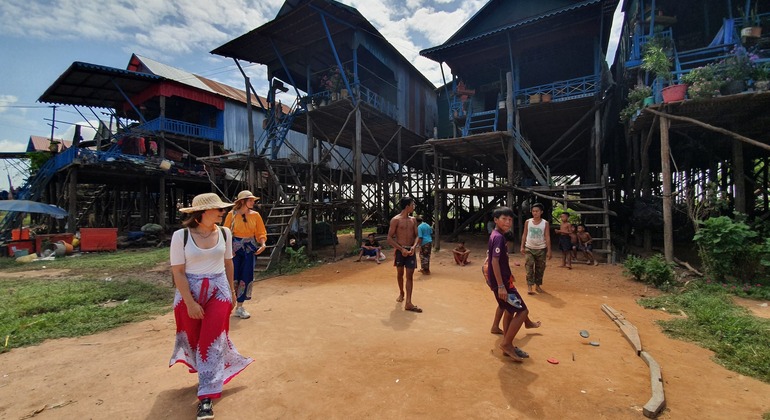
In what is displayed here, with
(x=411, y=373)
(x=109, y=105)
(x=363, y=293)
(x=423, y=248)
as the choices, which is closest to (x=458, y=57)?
(x=423, y=248)

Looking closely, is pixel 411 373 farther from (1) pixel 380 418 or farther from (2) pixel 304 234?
(2) pixel 304 234

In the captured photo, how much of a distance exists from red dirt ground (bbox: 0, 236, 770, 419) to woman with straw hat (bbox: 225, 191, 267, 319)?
46cm

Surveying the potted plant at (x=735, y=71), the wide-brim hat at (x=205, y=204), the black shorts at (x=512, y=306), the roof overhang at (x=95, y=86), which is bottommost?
the black shorts at (x=512, y=306)

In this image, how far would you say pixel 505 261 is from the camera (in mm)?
3605

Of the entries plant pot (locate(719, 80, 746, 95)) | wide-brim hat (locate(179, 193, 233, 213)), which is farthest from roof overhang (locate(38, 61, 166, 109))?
plant pot (locate(719, 80, 746, 95))

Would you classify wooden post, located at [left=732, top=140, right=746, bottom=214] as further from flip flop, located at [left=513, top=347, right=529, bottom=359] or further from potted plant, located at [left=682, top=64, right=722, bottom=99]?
flip flop, located at [left=513, top=347, right=529, bottom=359]

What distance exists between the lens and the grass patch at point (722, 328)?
331cm

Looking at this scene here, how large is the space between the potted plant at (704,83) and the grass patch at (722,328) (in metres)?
4.21

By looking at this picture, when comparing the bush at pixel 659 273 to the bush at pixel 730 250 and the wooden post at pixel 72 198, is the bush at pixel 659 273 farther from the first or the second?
the wooden post at pixel 72 198

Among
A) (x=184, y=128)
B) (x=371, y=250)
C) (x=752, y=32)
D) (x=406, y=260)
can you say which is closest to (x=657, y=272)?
(x=406, y=260)

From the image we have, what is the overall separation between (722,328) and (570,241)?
4798 mm

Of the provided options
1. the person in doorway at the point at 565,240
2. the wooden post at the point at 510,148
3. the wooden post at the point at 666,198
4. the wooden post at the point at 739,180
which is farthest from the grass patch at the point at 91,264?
the wooden post at the point at 739,180

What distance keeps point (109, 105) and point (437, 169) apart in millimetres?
19569

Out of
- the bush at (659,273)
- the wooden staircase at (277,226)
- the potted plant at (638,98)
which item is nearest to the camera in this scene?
the bush at (659,273)
